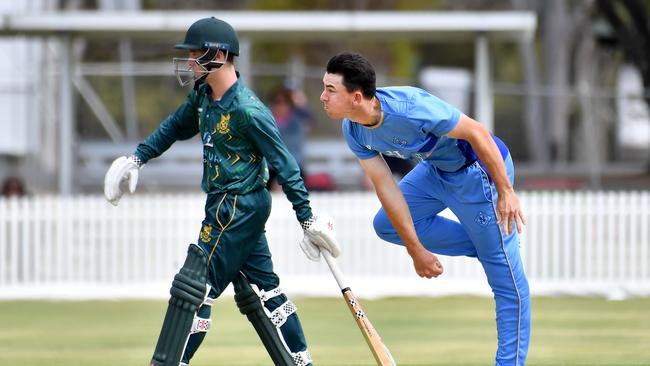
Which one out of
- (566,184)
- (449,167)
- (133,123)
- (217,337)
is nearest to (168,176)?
(133,123)

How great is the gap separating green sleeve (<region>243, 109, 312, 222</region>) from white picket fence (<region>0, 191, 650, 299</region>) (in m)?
7.59

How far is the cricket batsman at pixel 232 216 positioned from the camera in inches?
259

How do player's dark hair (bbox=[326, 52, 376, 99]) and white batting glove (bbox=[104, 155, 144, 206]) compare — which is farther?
white batting glove (bbox=[104, 155, 144, 206])

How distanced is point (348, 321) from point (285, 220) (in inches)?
117

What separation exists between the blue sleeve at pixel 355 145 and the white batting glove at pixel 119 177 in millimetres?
1210

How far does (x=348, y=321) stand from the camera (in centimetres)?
1152

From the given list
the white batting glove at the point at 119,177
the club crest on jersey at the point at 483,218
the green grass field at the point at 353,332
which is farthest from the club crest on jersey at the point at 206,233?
the green grass field at the point at 353,332

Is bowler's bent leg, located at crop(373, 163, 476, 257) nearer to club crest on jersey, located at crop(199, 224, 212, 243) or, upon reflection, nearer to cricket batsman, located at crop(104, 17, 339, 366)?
cricket batsman, located at crop(104, 17, 339, 366)

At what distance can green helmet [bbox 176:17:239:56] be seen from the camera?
22.1ft

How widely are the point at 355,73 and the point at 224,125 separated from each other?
0.76 metres

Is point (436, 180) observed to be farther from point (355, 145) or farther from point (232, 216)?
point (232, 216)

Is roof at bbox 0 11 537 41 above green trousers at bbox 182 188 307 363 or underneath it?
above

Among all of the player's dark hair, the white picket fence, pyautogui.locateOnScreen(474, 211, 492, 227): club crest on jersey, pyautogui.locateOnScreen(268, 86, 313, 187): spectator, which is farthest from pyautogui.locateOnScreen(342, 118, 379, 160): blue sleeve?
pyautogui.locateOnScreen(268, 86, 313, 187): spectator

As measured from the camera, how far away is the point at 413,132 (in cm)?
655
